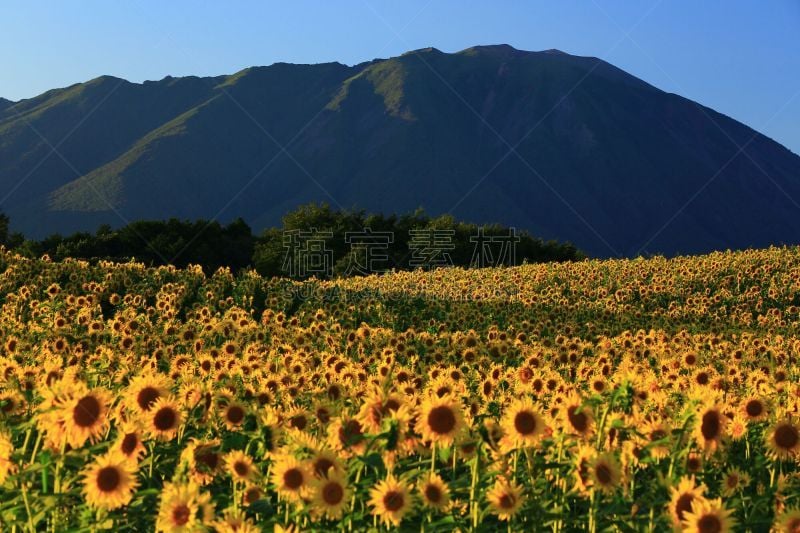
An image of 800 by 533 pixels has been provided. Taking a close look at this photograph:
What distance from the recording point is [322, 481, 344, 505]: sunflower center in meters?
4.42

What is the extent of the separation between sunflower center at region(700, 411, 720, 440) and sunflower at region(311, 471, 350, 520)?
2081mm

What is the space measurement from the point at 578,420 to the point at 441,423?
92cm

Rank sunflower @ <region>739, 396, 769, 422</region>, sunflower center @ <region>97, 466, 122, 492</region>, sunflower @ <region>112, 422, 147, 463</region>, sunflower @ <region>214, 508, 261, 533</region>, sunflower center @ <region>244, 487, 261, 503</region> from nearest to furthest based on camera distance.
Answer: sunflower @ <region>214, 508, 261, 533</region>, sunflower center @ <region>97, 466, 122, 492</region>, sunflower @ <region>112, 422, 147, 463</region>, sunflower center @ <region>244, 487, 261, 503</region>, sunflower @ <region>739, 396, 769, 422</region>

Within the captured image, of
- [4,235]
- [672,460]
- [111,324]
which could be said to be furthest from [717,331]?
[4,235]

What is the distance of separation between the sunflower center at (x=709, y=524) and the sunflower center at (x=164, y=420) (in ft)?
9.80

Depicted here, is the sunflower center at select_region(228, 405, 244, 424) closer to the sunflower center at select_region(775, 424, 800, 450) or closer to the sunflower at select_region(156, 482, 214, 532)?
the sunflower at select_region(156, 482, 214, 532)

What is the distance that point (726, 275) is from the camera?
87.7 ft

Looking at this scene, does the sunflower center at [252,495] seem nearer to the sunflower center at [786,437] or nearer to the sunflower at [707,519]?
the sunflower at [707,519]

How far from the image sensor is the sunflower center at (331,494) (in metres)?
4.42

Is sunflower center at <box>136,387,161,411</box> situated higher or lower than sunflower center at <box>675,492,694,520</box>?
higher

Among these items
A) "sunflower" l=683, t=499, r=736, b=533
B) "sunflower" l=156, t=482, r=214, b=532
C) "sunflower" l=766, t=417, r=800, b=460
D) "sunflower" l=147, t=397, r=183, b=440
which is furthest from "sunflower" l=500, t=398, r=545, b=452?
"sunflower" l=147, t=397, r=183, b=440

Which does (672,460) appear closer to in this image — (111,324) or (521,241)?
(111,324)

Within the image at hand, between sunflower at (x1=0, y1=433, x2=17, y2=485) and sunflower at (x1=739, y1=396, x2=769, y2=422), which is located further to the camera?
sunflower at (x1=739, y1=396, x2=769, y2=422)

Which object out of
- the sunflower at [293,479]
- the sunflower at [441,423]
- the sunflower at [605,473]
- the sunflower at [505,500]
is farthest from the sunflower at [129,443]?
the sunflower at [605,473]
